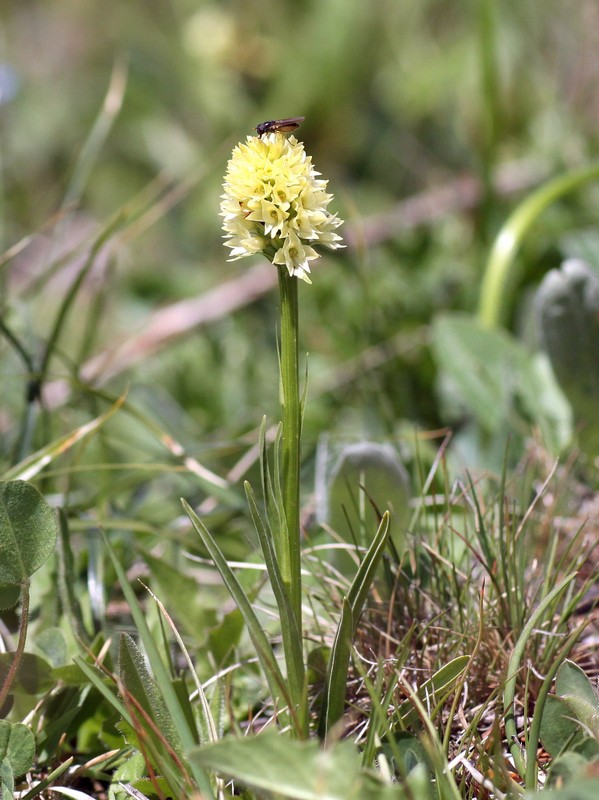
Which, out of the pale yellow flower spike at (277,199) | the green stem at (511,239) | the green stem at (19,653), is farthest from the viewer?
the green stem at (511,239)

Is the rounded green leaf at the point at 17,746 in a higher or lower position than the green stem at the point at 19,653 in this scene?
lower

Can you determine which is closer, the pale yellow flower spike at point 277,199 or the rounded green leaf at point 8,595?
the pale yellow flower spike at point 277,199

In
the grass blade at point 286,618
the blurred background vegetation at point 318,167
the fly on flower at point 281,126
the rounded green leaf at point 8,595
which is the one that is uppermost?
the blurred background vegetation at point 318,167

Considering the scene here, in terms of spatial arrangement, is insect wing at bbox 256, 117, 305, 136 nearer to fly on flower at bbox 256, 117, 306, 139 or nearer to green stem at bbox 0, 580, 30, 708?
fly on flower at bbox 256, 117, 306, 139

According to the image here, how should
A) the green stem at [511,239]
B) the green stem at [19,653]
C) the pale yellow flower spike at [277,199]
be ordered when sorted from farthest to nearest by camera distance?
the green stem at [511,239] → the green stem at [19,653] → the pale yellow flower spike at [277,199]

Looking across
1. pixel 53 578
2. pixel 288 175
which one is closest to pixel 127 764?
pixel 53 578

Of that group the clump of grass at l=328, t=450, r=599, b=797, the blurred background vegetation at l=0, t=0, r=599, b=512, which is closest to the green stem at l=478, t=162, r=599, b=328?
the blurred background vegetation at l=0, t=0, r=599, b=512

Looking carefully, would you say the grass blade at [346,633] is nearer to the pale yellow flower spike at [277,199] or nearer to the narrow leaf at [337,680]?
the narrow leaf at [337,680]

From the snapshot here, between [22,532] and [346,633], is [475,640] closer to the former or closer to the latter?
[346,633]

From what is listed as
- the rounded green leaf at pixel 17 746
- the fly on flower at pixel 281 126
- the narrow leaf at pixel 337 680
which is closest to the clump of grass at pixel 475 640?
the narrow leaf at pixel 337 680
